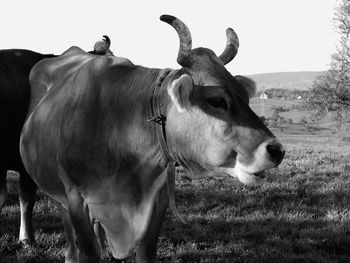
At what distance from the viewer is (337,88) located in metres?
22.8

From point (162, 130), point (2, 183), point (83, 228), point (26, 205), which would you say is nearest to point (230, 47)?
point (162, 130)

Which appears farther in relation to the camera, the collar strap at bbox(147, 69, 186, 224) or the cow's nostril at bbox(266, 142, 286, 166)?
the collar strap at bbox(147, 69, 186, 224)

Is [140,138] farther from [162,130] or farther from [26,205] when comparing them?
[26,205]

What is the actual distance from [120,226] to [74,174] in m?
0.52

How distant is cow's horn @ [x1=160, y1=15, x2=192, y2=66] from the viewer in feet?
10.7

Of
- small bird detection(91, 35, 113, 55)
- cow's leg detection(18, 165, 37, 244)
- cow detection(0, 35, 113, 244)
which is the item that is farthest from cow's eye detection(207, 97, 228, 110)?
cow's leg detection(18, 165, 37, 244)

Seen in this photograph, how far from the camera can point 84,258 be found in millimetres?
3867

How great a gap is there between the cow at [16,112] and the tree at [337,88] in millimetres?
18881

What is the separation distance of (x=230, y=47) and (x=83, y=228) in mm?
1766

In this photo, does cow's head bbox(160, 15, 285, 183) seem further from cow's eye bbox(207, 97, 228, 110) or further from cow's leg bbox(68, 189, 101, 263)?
cow's leg bbox(68, 189, 101, 263)

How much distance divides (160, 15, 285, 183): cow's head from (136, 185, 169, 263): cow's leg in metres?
0.56

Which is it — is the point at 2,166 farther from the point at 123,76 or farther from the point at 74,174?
the point at 123,76

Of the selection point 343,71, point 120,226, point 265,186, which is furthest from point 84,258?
point 343,71

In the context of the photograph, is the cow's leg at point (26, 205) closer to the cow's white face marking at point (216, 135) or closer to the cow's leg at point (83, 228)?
the cow's leg at point (83, 228)
